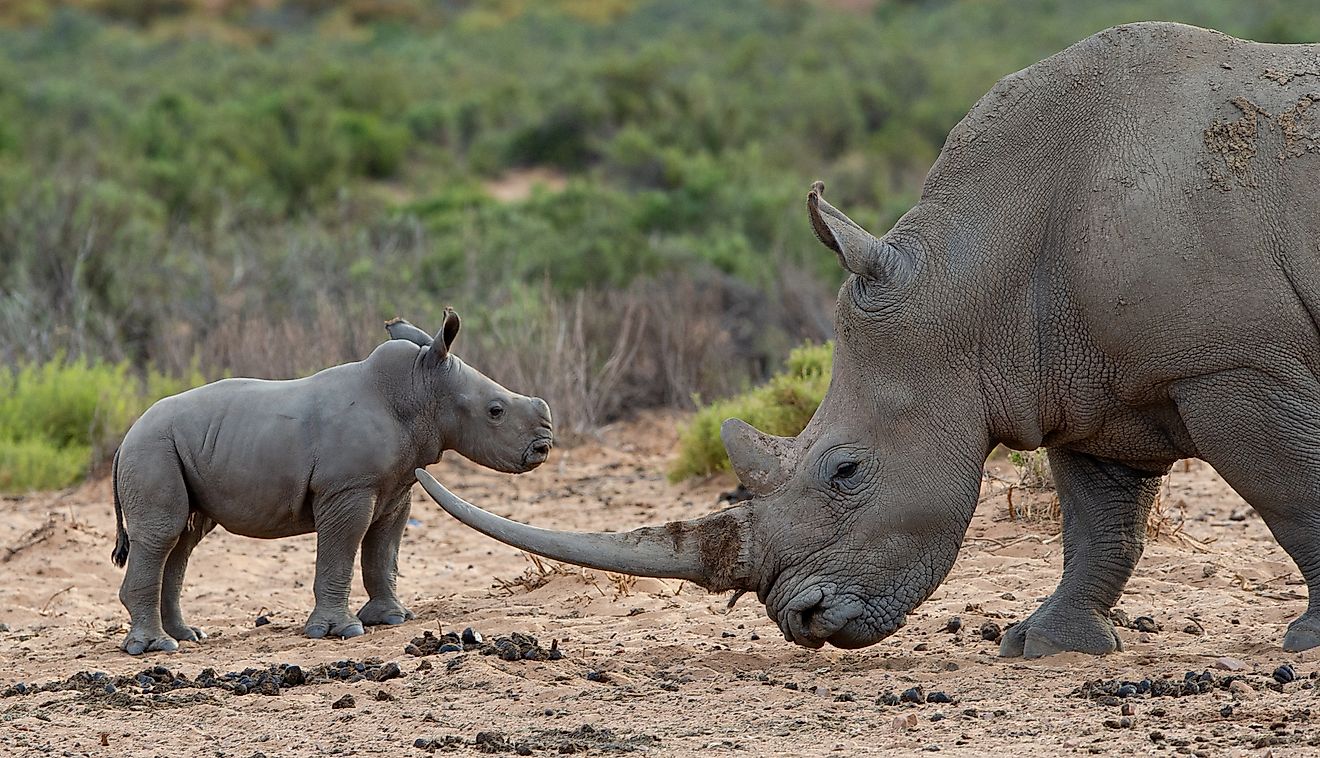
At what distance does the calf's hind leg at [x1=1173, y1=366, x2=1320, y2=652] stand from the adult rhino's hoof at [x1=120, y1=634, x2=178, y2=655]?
3713 millimetres

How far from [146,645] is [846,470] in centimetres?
280

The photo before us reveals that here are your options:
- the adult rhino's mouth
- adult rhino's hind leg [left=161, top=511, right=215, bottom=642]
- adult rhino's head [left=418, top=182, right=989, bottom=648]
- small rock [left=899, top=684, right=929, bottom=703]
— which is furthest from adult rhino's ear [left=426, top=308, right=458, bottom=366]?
small rock [left=899, top=684, right=929, bottom=703]

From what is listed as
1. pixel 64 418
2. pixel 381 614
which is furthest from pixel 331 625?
pixel 64 418

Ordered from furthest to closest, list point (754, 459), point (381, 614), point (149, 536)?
point (381, 614)
point (149, 536)
point (754, 459)

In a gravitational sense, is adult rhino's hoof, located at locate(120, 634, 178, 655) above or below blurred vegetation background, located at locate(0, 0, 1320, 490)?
below

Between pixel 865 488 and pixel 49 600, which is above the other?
pixel 865 488

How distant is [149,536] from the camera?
649 centimetres

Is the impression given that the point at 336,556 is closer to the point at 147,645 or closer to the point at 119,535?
the point at 147,645

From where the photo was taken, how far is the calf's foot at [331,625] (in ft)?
21.8

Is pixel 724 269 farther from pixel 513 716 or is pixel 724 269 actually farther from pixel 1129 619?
pixel 513 716

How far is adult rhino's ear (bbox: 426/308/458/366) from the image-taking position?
21.7 ft

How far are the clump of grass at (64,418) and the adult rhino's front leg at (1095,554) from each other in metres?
6.58

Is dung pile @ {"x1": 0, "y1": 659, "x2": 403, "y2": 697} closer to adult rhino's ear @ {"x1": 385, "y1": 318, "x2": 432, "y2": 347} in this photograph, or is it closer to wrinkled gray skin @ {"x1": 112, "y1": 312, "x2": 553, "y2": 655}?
wrinkled gray skin @ {"x1": 112, "y1": 312, "x2": 553, "y2": 655}

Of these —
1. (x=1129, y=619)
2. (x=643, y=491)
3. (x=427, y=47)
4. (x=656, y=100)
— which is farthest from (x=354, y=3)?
(x=1129, y=619)
